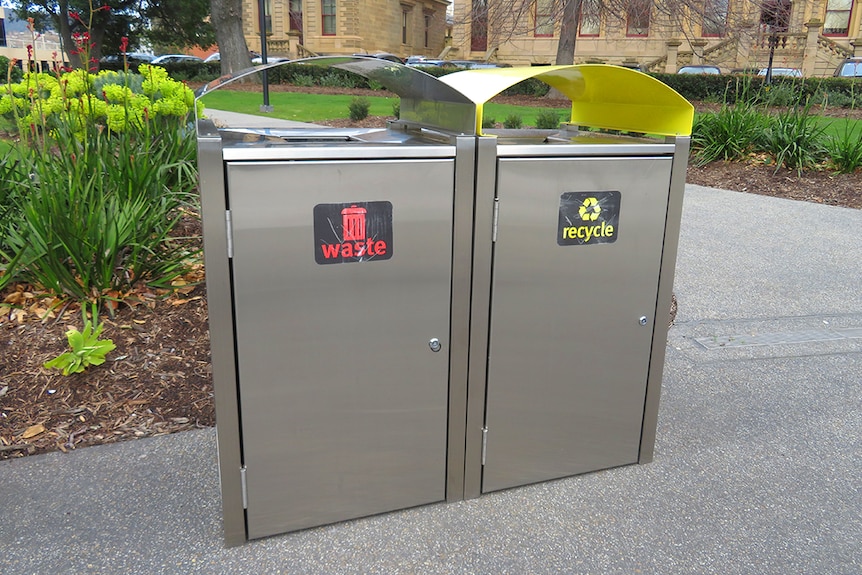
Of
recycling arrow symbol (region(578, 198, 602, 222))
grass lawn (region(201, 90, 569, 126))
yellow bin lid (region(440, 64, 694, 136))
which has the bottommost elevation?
grass lawn (region(201, 90, 569, 126))

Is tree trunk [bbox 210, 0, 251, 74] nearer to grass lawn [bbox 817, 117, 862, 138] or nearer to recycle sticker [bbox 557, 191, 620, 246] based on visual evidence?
grass lawn [bbox 817, 117, 862, 138]

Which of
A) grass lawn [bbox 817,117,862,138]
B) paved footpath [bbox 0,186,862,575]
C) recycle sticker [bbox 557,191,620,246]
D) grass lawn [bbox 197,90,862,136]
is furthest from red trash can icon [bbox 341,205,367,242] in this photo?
grass lawn [bbox 197,90,862,136]

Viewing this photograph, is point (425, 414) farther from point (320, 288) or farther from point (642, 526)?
point (642, 526)

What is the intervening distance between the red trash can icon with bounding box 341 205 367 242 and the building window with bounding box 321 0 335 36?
51137 millimetres

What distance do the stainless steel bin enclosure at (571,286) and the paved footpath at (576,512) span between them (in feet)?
0.69

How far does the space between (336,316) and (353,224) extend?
32 cm

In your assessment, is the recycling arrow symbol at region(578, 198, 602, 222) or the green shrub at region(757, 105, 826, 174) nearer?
the recycling arrow symbol at region(578, 198, 602, 222)

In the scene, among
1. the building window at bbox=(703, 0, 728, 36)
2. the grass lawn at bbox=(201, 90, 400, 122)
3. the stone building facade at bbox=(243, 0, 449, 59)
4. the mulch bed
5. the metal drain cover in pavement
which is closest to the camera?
the mulch bed

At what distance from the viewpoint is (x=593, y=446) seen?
3018 mm

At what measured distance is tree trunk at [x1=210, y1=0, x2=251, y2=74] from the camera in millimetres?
25266

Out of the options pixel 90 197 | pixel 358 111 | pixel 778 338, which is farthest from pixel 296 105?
pixel 778 338

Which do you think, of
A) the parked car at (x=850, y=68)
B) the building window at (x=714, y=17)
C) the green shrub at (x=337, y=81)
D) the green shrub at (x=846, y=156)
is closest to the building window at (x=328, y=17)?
the green shrub at (x=337, y=81)

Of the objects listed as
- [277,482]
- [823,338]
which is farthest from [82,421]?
[823,338]

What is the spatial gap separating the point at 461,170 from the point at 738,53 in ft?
139
